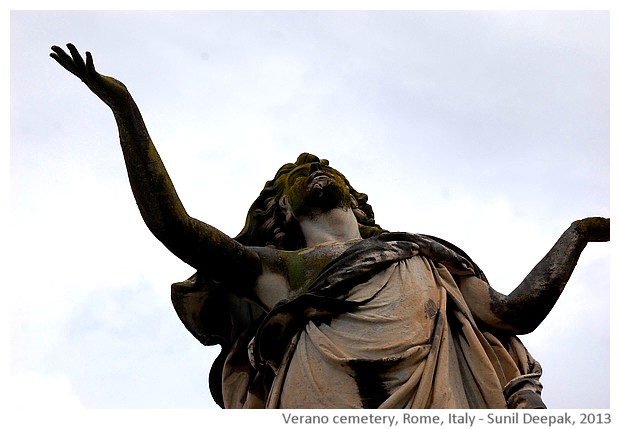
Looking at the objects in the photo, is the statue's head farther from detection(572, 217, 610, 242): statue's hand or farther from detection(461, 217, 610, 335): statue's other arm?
detection(572, 217, 610, 242): statue's hand

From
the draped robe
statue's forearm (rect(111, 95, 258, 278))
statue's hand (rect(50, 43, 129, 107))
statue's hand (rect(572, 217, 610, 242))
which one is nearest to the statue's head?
the draped robe

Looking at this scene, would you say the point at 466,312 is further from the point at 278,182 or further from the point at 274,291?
the point at 278,182

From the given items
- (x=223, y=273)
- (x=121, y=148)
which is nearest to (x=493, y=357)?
(x=223, y=273)

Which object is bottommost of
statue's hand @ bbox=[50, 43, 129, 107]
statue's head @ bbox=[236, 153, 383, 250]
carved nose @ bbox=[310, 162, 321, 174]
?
statue's head @ bbox=[236, 153, 383, 250]

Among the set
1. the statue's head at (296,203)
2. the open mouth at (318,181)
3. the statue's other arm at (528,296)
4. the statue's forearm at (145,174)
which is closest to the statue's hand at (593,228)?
the statue's other arm at (528,296)

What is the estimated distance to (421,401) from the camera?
1045 cm

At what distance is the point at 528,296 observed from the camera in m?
11.6

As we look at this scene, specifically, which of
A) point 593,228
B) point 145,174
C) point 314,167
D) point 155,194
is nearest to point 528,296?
point 593,228

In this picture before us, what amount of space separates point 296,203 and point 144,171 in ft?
4.94

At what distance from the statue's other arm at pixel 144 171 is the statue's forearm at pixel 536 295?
2172mm

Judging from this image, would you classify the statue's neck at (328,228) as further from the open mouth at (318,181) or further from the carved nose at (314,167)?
the carved nose at (314,167)

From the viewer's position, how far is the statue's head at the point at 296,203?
1228 cm

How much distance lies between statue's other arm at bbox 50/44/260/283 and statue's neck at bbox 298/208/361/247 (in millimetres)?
1030

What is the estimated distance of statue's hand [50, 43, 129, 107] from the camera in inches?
441
